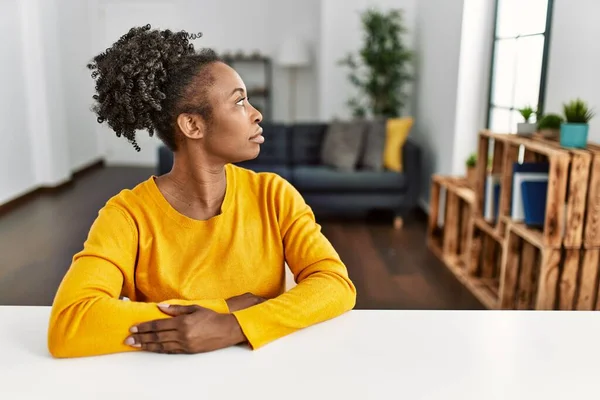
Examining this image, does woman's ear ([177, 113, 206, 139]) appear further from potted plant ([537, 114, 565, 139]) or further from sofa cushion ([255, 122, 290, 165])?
sofa cushion ([255, 122, 290, 165])

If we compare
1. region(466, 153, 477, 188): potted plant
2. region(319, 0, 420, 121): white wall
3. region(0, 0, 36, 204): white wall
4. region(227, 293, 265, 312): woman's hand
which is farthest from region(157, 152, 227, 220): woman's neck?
region(319, 0, 420, 121): white wall

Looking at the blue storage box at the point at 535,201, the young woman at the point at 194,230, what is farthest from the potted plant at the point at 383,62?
the young woman at the point at 194,230

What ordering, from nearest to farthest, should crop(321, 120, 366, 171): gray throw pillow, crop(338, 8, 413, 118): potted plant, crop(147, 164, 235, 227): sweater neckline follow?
1. crop(147, 164, 235, 227): sweater neckline
2. crop(321, 120, 366, 171): gray throw pillow
3. crop(338, 8, 413, 118): potted plant

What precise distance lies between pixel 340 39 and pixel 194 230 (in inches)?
196

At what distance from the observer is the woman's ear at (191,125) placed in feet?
4.07

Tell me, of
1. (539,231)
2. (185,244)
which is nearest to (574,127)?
(539,231)

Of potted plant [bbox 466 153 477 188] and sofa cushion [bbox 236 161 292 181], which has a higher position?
potted plant [bbox 466 153 477 188]

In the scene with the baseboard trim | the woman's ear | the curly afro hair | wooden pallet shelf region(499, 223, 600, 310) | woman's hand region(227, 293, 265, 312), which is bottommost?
the baseboard trim

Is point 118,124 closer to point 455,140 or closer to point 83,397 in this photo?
point 83,397

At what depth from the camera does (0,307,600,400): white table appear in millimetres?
903

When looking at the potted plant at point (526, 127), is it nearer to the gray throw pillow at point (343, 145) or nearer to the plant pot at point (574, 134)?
the plant pot at point (574, 134)

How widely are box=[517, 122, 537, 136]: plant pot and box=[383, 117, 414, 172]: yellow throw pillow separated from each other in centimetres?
182

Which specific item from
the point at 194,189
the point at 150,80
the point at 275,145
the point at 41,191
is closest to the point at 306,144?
the point at 275,145

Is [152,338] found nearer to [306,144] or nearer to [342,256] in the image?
[342,256]
